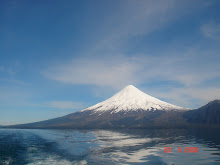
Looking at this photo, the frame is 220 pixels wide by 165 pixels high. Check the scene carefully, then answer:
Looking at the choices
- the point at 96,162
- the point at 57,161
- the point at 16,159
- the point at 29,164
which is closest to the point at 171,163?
the point at 96,162

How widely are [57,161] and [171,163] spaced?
17.4 metres

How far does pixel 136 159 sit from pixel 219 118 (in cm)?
19999

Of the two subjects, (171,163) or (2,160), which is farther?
(2,160)

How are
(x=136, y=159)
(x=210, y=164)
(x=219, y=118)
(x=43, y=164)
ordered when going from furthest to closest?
(x=219, y=118)
(x=136, y=159)
(x=43, y=164)
(x=210, y=164)

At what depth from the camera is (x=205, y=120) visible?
196625 mm

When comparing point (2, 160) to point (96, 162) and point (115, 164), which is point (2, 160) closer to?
point (96, 162)

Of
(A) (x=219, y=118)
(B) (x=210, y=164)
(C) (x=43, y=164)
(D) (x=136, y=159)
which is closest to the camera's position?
(B) (x=210, y=164)

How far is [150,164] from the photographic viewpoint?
2545 cm

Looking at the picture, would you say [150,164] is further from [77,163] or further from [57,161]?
[57,161]

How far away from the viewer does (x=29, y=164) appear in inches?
1053

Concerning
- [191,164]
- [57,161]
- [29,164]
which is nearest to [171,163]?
[191,164]

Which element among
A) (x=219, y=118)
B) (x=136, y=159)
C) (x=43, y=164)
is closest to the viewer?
(x=43, y=164)

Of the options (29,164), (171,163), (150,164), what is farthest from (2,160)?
(171,163)

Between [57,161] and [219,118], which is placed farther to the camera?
[219,118]
